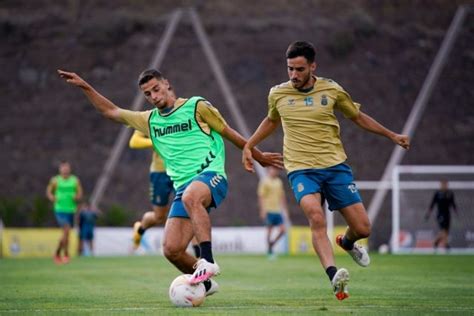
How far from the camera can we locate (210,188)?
10.5 meters

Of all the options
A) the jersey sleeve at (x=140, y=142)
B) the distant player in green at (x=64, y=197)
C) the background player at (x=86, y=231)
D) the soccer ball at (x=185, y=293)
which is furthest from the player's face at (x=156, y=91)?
the background player at (x=86, y=231)

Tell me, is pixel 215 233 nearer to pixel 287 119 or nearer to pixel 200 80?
pixel 200 80

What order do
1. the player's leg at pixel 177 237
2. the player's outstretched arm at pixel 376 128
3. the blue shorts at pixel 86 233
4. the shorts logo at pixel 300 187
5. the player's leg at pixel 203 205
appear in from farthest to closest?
the blue shorts at pixel 86 233 → the player's outstretched arm at pixel 376 128 → the shorts logo at pixel 300 187 → the player's leg at pixel 177 237 → the player's leg at pixel 203 205

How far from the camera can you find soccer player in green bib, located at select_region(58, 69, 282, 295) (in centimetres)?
1055

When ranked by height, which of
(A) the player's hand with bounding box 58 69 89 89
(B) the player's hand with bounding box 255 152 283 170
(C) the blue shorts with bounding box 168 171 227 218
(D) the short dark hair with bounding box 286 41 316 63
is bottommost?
(C) the blue shorts with bounding box 168 171 227 218

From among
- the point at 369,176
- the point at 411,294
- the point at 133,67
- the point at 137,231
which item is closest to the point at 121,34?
the point at 133,67

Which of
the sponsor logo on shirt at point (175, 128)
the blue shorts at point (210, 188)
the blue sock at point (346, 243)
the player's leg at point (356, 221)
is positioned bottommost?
the blue sock at point (346, 243)

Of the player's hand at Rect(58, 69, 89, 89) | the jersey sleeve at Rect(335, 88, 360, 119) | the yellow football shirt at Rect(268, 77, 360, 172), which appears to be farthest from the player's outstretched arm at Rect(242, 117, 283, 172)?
the player's hand at Rect(58, 69, 89, 89)

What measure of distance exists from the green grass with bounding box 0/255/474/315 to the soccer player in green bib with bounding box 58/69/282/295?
0.75 meters

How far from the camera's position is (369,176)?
3928 cm

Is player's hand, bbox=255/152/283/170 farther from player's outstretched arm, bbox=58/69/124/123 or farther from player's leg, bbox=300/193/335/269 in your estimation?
player's outstretched arm, bbox=58/69/124/123

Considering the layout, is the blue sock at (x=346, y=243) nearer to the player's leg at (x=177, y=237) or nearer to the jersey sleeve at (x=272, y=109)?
the jersey sleeve at (x=272, y=109)

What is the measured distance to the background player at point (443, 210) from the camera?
95.8 ft

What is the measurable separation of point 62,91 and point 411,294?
31.7 meters
